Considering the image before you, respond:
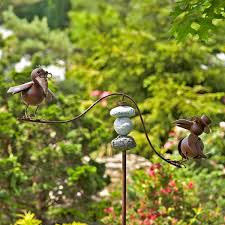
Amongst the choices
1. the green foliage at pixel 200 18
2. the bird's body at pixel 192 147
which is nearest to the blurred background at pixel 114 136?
the green foliage at pixel 200 18

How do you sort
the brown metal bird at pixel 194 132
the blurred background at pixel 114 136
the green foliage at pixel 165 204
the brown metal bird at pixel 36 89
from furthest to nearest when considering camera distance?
the blurred background at pixel 114 136 < the green foliage at pixel 165 204 < the brown metal bird at pixel 194 132 < the brown metal bird at pixel 36 89

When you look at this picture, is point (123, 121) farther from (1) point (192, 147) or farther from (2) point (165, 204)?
(2) point (165, 204)

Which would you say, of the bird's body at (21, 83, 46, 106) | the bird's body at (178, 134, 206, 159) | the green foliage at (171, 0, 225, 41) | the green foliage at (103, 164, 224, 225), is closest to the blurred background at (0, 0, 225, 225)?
the green foliage at (103, 164, 224, 225)

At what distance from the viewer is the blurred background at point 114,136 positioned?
3936 mm

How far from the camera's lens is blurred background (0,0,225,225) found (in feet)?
12.9

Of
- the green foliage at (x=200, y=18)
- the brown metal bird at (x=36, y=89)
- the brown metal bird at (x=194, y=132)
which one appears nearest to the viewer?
the brown metal bird at (x=36, y=89)

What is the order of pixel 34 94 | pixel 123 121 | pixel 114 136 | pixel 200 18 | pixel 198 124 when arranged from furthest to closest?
1. pixel 114 136
2. pixel 200 18
3. pixel 123 121
4. pixel 198 124
5. pixel 34 94

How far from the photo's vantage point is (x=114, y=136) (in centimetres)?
571

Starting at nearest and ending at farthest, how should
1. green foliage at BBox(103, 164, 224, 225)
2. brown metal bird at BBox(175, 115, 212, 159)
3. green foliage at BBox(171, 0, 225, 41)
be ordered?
brown metal bird at BBox(175, 115, 212, 159) < green foliage at BBox(171, 0, 225, 41) < green foliage at BBox(103, 164, 224, 225)

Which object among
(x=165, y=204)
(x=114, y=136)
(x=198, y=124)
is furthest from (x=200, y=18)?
(x=114, y=136)

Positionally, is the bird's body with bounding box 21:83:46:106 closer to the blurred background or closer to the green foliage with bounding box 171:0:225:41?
the blurred background

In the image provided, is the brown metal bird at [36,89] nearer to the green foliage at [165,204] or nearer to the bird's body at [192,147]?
the bird's body at [192,147]

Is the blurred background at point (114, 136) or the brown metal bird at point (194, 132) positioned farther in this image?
the blurred background at point (114, 136)

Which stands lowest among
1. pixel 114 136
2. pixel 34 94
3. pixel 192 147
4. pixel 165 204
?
pixel 114 136
